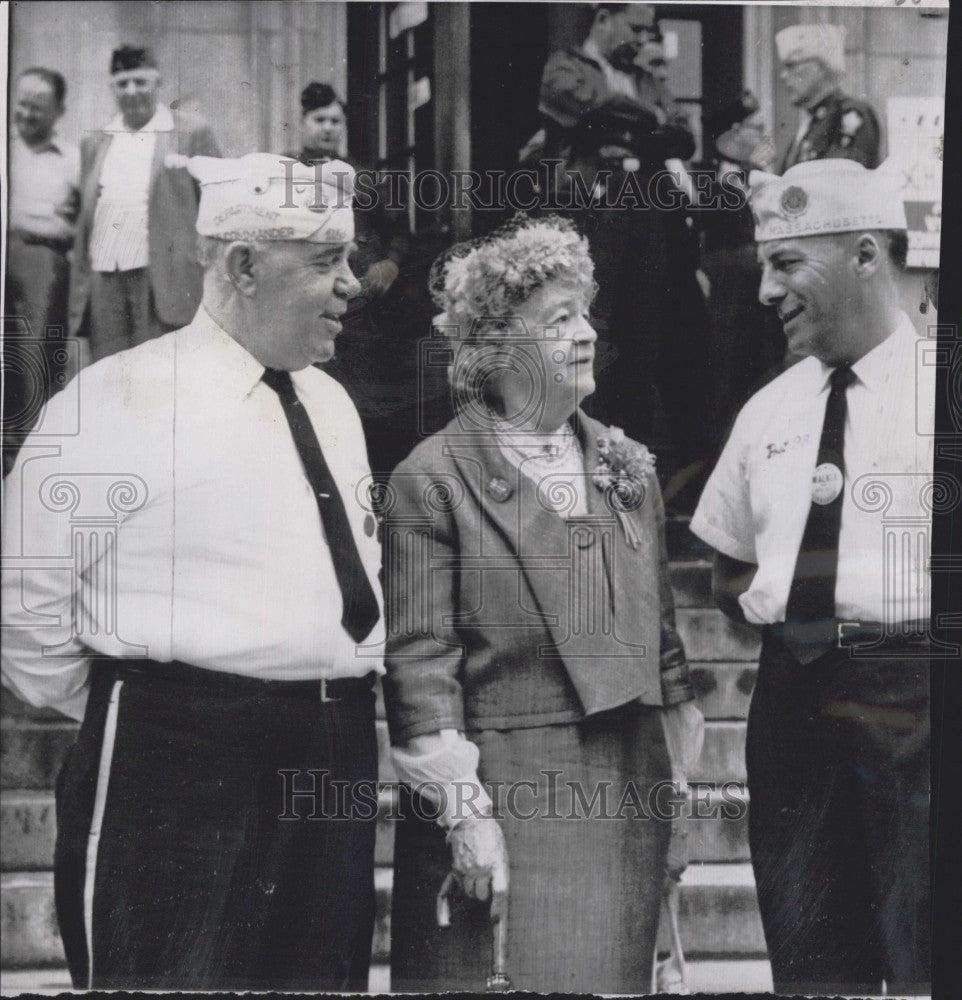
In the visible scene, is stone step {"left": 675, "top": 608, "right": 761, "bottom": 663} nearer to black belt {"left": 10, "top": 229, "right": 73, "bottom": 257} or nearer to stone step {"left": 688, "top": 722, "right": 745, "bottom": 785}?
stone step {"left": 688, "top": 722, "right": 745, "bottom": 785}

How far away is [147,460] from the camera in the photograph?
4422 mm

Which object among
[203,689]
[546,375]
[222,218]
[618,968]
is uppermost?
[222,218]

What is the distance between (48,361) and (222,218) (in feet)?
2.13

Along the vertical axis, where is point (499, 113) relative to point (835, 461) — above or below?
above

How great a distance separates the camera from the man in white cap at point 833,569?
4.49 meters

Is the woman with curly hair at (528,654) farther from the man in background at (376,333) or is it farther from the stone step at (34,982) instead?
the stone step at (34,982)

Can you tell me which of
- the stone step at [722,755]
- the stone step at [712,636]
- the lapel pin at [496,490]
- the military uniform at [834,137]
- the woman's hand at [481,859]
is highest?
the military uniform at [834,137]

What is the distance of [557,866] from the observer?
4.45m

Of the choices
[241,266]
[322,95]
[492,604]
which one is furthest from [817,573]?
[322,95]

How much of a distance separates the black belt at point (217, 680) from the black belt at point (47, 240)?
118cm

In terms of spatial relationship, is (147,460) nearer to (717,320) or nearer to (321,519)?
(321,519)

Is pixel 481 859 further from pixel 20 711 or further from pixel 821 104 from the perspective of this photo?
pixel 821 104

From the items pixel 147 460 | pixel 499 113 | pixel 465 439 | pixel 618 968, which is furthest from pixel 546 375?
pixel 618 968

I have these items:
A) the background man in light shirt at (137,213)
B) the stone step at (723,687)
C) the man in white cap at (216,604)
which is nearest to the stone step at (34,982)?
the man in white cap at (216,604)
